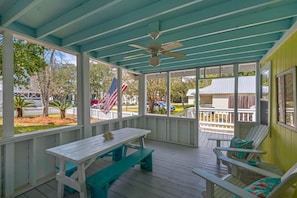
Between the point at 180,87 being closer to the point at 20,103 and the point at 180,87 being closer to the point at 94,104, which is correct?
the point at 94,104

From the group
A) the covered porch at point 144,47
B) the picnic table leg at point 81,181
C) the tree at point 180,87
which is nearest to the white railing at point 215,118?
the tree at point 180,87

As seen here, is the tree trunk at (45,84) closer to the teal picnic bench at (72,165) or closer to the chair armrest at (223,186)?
the teal picnic bench at (72,165)

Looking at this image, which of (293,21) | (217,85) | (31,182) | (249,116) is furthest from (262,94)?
(31,182)

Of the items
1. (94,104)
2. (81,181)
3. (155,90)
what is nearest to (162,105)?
(155,90)

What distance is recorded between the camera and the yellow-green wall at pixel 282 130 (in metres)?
2.17

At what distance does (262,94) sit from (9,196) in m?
5.49

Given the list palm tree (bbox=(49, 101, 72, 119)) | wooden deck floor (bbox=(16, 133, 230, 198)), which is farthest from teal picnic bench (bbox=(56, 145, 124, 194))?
palm tree (bbox=(49, 101, 72, 119))

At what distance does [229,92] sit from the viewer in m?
4.84

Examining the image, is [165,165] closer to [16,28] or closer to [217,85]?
[217,85]

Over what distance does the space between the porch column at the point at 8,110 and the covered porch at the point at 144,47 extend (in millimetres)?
12

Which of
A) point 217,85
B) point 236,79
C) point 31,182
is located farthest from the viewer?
point 217,85

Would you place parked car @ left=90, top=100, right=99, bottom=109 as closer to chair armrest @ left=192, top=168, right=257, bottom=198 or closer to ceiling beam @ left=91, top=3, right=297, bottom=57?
ceiling beam @ left=91, top=3, right=297, bottom=57

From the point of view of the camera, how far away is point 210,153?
4.12 m

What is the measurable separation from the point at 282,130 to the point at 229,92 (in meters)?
2.44
